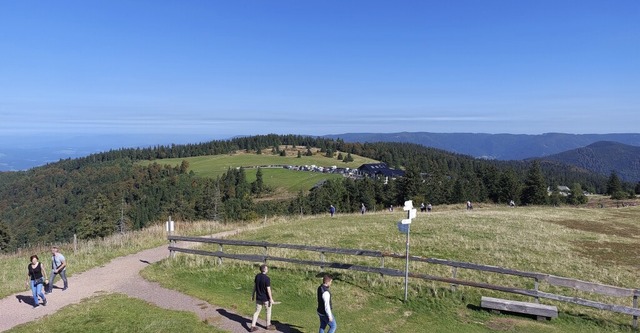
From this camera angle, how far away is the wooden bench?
43.2 feet

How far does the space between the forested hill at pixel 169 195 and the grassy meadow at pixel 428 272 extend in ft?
151

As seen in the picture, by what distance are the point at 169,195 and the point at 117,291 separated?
332 feet

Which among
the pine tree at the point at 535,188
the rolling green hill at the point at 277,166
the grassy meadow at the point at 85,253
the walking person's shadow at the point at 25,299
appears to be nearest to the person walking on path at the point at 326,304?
the walking person's shadow at the point at 25,299

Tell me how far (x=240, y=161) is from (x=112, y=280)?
152 m

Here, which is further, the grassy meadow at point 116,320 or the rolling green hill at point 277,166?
the rolling green hill at point 277,166

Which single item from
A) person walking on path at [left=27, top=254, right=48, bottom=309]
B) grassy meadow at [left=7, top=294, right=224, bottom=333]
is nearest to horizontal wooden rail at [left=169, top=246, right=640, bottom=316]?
grassy meadow at [left=7, top=294, right=224, bottom=333]

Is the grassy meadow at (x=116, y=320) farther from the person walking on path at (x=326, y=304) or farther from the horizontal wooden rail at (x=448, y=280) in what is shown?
the horizontal wooden rail at (x=448, y=280)

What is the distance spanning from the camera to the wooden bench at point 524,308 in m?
13.2

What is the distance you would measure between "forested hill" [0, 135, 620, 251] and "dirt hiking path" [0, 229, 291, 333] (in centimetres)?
4759

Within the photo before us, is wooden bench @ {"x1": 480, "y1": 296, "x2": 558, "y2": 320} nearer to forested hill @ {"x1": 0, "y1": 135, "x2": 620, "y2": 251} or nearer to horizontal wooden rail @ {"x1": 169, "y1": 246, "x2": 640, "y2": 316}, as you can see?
horizontal wooden rail @ {"x1": 169, "y1": 246, "x2": 640, "y2": 316}

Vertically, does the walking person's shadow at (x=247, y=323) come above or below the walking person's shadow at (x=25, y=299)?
above

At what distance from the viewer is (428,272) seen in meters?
18.3

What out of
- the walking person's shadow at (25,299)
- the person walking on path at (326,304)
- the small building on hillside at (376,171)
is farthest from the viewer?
the small building on hillside at (376,171)

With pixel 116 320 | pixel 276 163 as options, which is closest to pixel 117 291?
pixel 116 320
